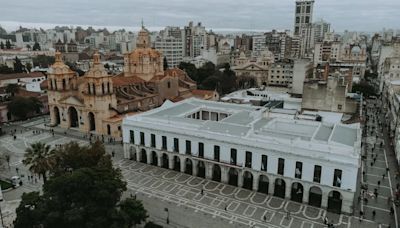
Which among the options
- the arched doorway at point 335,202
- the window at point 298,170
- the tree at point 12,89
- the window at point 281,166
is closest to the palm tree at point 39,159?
the window at point 281,166

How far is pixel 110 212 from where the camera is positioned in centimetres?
2817

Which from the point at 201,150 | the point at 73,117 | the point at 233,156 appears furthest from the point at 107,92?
the point at 233,156

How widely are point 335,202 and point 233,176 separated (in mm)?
13319

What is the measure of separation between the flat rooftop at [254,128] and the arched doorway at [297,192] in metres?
5.96

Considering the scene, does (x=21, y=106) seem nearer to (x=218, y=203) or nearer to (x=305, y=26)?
(x=218, y=203)

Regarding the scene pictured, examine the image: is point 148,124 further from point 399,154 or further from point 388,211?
point 399,154

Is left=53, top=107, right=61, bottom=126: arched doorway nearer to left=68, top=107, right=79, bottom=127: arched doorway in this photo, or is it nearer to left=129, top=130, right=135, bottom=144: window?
left=68, top=107, right=79, bottom=127: arched doorway

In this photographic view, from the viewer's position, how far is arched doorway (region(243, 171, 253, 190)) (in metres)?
42.8

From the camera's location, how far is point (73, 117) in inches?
2847

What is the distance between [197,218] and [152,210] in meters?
5.49

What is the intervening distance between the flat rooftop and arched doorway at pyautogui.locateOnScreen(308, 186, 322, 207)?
6.02 metres

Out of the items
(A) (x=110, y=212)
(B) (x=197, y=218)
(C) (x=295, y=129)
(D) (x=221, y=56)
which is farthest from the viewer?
(D) (x=221, y=56)

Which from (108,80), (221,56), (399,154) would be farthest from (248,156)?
(221,56)

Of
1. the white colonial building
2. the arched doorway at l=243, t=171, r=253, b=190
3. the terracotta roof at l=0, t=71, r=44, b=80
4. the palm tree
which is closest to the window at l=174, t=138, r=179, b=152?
the white colonial building
